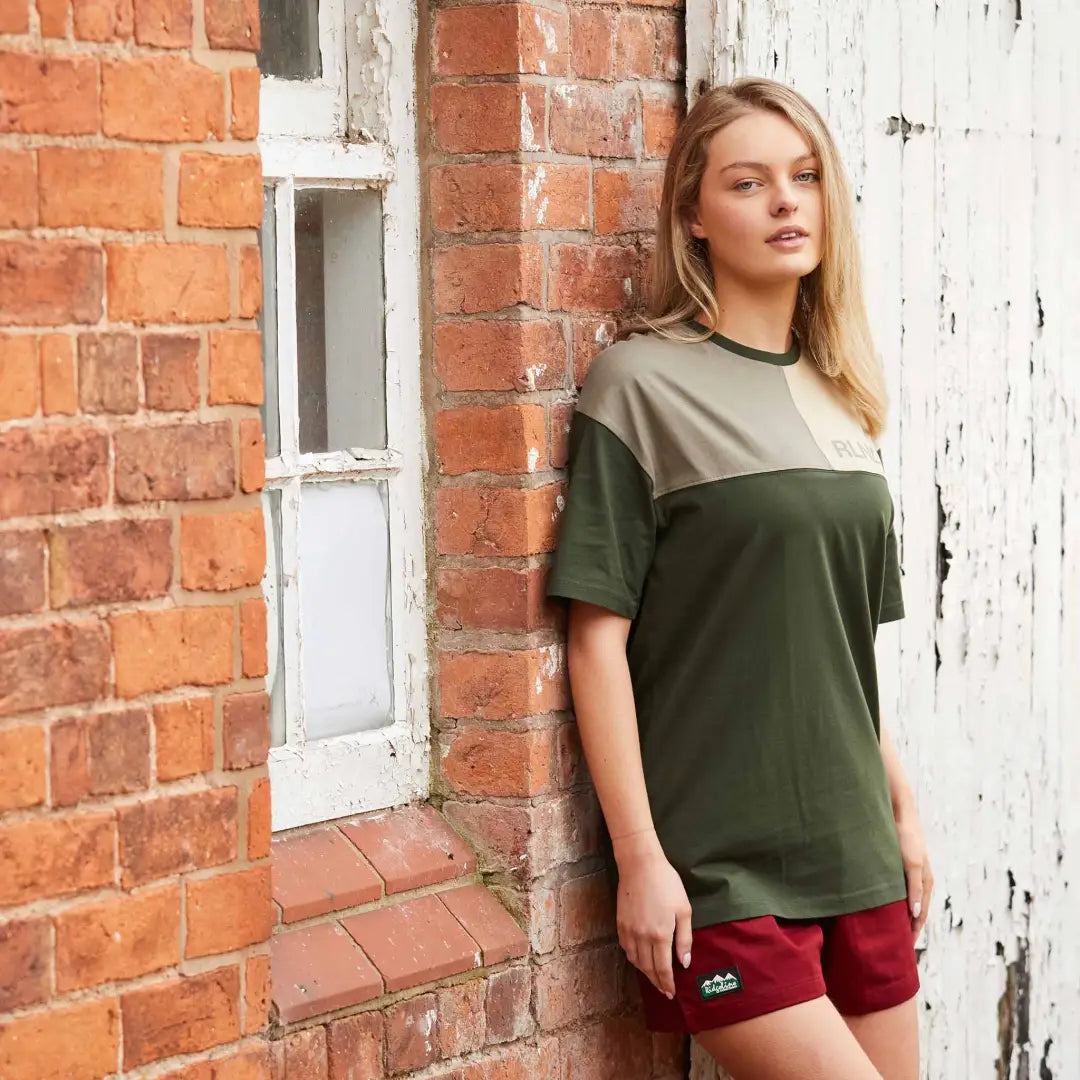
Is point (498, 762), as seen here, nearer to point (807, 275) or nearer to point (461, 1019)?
point (461, 1019)

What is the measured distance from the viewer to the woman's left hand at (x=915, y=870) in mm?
2602

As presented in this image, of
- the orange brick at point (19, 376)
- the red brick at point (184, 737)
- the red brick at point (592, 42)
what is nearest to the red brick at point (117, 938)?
the red brick at point (184, 737)

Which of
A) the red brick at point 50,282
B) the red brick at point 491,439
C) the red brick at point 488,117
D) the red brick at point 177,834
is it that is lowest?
the red brick at point 177,834

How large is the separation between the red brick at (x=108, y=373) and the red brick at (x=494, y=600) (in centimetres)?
74

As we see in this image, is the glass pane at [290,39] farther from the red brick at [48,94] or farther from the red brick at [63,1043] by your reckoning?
the red brick at [63,1043]

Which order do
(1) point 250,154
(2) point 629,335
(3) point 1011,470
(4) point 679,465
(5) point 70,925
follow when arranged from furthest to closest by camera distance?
(3) point 1011,470 < (2) point 629,335 < (4) point 679,465 < (1) point 250,154 < (5) point 70,925

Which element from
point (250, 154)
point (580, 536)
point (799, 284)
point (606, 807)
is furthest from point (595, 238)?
point (606, 807)

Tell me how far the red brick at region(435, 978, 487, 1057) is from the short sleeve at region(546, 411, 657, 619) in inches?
24.5

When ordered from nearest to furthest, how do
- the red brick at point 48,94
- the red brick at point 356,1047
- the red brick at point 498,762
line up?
the red brick at point 48,94 → the red brick at point 356,1047 → the red brick at point 498,762

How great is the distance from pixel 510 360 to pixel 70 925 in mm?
1056

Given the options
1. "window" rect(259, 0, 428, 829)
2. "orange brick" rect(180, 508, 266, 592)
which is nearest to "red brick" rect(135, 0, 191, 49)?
"window" rect(259, 0, 428, 829)

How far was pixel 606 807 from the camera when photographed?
7.72ft

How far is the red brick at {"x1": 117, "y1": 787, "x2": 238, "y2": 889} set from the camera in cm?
190

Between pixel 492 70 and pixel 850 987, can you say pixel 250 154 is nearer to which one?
pixel 492 70
